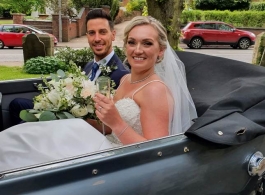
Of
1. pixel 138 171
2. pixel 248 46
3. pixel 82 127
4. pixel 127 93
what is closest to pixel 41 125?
pixel 82 127

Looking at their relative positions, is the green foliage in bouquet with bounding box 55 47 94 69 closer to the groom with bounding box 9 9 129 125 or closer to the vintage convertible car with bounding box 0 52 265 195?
the groom with bounding box 9 9 129 125

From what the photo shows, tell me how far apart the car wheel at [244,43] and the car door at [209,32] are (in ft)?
6.20

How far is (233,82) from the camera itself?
2.49 m

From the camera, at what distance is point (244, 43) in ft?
72.5

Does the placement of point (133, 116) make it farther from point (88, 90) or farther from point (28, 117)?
point (28, 117)

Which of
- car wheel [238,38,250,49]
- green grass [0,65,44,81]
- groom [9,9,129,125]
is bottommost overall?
car wheel [238,38,250,49]

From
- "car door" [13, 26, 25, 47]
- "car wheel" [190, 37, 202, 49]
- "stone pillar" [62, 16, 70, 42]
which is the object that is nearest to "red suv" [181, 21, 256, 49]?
"car wheel" [190, 37, 202, 49]

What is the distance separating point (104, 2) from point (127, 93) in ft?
81.5

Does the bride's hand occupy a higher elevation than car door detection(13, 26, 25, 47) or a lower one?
higher

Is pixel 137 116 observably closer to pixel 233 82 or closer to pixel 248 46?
pixel 233 82

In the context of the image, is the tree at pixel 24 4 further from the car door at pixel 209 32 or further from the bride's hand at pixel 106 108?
the bride's hand at pixel 106 108

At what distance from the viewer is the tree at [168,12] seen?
7.72 m

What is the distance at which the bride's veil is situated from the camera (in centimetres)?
234

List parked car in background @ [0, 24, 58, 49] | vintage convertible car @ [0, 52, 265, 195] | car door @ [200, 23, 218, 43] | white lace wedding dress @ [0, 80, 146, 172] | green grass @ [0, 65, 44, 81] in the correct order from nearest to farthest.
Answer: vintage convertible car @ [0, 52, 265, 195] < white lace wedding dress @ [0, 80, 146, 172] < green grass @ [0, 65, 44, 81] < parked car in background @ [0, 24, 58, 49] < car door @ [200, 23, 218, 43]
